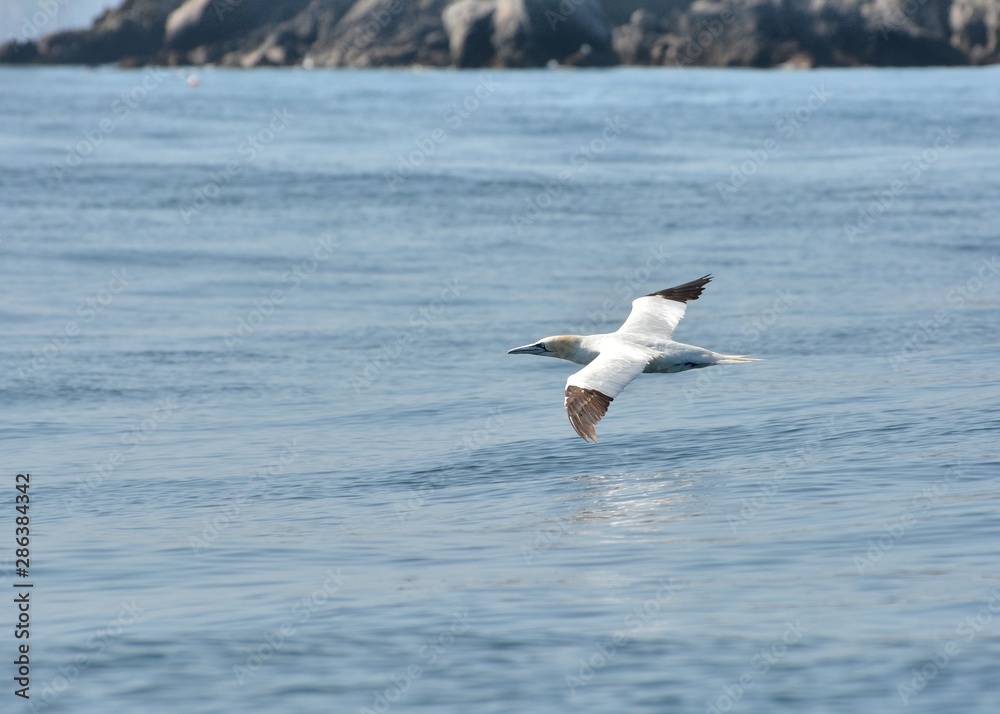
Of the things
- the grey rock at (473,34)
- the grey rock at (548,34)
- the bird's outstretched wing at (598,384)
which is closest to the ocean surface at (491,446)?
the bird's outstretched wing at (598,384)

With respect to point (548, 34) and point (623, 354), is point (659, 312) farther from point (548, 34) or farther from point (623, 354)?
point (548, 34)

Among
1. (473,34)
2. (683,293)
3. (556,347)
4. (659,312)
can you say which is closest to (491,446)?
(556,347)

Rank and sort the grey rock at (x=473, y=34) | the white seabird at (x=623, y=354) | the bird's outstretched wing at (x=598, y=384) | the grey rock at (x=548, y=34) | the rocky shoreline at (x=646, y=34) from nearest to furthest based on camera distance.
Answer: the bird's outstretched wing at (x=598, y=384), the white seabird at (x=623, y=354), the rocky shoreline at (x=646, y=34), the grey rock at (x=548, y=34), the grey rock at (x=473, y=34)

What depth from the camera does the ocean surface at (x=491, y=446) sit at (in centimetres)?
941

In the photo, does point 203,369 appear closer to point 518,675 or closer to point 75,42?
point 518,675

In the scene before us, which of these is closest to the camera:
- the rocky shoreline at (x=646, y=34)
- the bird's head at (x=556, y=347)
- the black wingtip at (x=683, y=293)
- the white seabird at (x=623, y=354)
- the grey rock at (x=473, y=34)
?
the white seabird at (x=623, y=354)

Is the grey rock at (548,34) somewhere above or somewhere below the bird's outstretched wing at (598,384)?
above

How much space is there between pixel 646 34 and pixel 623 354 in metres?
100

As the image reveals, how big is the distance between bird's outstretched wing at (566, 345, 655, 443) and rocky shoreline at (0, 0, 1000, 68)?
93593mm

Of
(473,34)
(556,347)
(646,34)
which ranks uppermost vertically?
(473,34)

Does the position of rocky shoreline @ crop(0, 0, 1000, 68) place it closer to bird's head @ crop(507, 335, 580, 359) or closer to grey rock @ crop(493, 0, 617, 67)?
grey rock @ crop(493, 0, 617, 67)

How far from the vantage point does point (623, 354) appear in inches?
541

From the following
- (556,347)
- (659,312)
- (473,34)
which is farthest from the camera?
(473,34)

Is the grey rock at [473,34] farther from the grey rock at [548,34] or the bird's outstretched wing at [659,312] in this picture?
the bird's outstretched wing at [659,312]
